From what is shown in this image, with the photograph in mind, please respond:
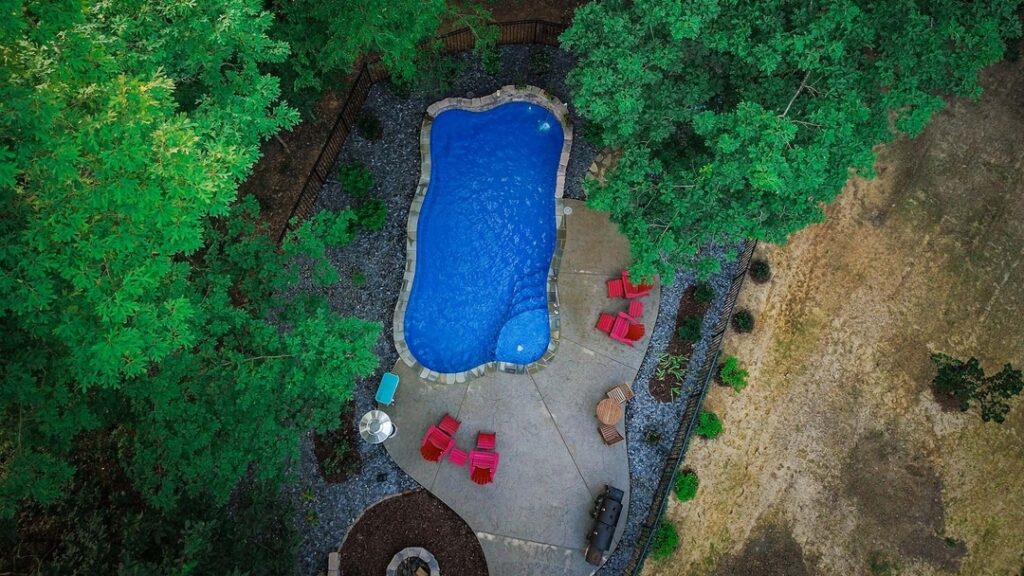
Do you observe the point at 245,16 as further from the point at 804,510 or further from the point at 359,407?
the point at 804,510

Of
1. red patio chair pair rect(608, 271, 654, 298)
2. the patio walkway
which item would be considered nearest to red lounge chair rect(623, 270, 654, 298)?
red patio chair pair rect(608, 271, 654, 298)

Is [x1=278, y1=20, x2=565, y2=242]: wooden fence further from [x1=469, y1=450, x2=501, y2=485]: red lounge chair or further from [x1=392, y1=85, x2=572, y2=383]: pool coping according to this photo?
[x1=469, y1=450, x2=501, y2=485]: red lounge chair

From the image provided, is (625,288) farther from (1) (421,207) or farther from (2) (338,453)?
(2) (338,453)

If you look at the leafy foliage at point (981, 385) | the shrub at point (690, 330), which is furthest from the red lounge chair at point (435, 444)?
the leafy foliage at point (981, 385)

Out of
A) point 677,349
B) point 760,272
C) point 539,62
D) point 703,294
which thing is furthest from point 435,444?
point 539,62

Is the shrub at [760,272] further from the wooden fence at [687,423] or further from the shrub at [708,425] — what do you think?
the shrub at [708,425]
